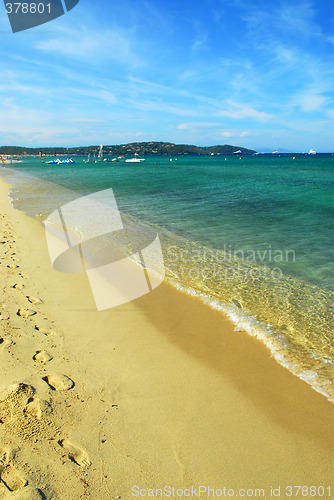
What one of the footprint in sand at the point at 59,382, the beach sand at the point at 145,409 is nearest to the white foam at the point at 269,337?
the beach sand at the point at 145,409

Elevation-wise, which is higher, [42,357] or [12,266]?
[42,357]

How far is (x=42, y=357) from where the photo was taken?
401 centimetres

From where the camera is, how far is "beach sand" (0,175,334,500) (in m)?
2.62

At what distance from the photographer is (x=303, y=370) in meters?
4.14

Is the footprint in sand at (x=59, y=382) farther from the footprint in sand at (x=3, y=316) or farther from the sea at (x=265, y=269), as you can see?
the sea at (x=265, y=269)

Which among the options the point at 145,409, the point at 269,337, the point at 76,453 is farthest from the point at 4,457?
the point at 269,337

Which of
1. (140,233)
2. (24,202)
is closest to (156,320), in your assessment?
(140,233)

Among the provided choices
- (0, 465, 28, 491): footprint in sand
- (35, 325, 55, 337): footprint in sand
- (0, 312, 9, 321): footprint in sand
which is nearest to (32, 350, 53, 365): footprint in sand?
(35, 325, 55, 337): footprint in sand

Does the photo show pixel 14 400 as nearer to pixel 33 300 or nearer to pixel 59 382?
pixel 59 382

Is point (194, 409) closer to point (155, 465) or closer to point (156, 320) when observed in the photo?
point (155, 465)

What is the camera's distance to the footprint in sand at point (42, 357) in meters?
3.93

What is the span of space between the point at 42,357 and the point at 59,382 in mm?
577

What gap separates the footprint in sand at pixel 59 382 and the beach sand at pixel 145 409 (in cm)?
1

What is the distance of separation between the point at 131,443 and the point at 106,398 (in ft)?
2.11
